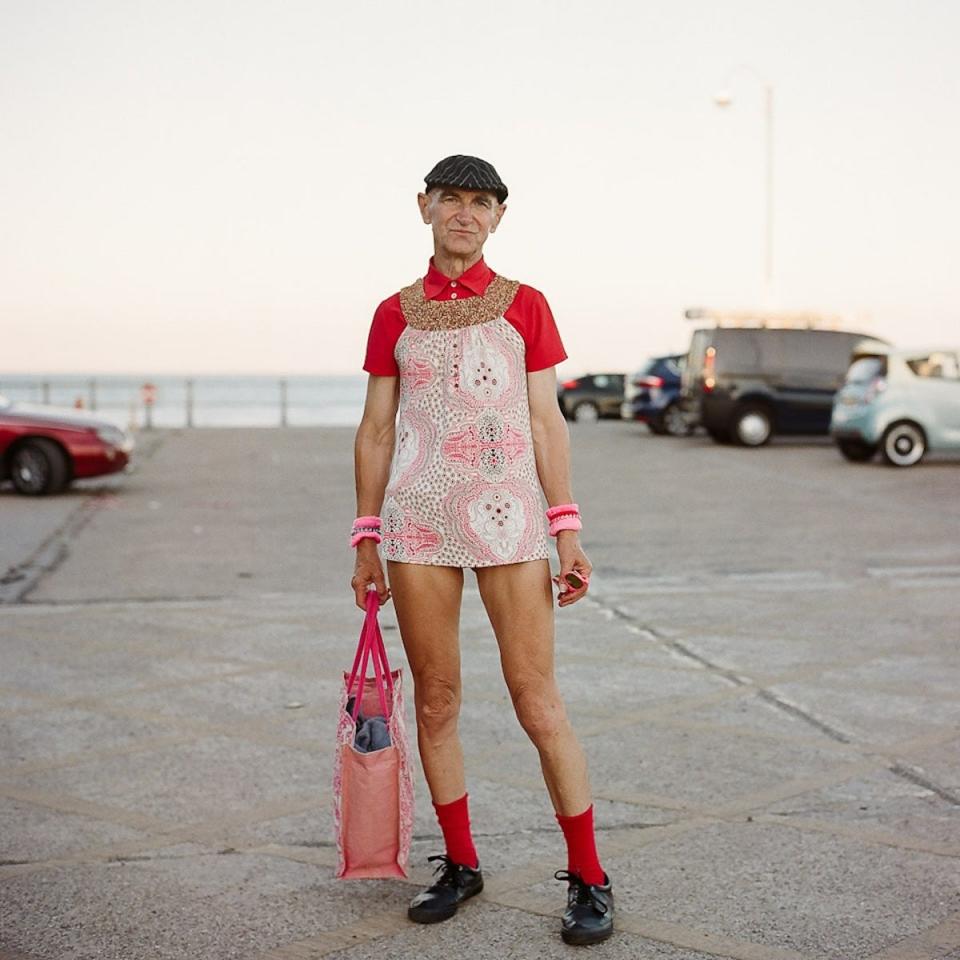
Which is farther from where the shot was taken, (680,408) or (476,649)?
(680,408)

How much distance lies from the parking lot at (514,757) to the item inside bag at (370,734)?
1.41 feet

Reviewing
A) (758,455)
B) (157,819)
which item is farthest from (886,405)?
(157,819)

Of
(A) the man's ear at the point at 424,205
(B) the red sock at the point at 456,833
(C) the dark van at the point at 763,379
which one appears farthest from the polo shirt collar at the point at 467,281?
(C) the dark van at the point at 763,379

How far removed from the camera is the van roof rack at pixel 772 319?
80.0 ft

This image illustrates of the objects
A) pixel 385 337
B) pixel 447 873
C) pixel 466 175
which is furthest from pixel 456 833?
pixel 466 175

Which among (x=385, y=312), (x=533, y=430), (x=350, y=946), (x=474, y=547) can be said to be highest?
(x=385, y=312)

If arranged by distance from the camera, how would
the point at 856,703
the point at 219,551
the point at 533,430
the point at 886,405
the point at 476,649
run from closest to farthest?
the point at 533,430 → the point at 856,703 → the point at 476,649 → the point at 219,551 → the point at 886,405

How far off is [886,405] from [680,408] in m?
7.28

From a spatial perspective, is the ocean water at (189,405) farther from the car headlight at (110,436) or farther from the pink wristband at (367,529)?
the pink wristband at (367,529)

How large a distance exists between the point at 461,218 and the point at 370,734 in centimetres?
136

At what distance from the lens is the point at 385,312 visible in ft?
12.5

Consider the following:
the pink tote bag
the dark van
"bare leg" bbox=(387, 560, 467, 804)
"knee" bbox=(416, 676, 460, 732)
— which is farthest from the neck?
the dark van

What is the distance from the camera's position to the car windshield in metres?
19.5

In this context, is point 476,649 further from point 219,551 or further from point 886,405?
point 886,405
